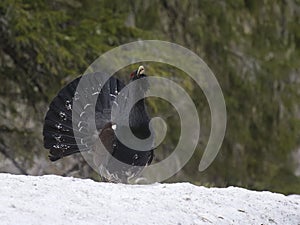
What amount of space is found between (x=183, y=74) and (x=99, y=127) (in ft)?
11.4

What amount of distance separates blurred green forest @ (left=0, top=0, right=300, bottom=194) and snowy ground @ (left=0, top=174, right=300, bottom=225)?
3425 millimetres

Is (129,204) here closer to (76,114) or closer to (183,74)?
(76,114)

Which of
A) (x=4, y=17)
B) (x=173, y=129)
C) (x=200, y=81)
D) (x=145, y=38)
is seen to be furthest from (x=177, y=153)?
(x=4, y=17)

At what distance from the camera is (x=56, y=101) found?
22.4 feet

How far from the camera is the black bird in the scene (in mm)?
6273

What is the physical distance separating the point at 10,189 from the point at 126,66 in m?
4.27

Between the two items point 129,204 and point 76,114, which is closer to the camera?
point 129,204

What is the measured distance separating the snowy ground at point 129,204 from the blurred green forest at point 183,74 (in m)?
3.42

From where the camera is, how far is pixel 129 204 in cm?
506

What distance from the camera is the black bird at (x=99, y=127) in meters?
6.27

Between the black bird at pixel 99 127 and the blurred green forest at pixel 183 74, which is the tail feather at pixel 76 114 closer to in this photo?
the black bird at pixel 99 127

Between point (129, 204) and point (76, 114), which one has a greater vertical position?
point (76, 114)

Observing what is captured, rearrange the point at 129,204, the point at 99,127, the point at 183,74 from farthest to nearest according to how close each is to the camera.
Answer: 1. the point at 183,74
2. the point at 99,127
3. the point at 129,204

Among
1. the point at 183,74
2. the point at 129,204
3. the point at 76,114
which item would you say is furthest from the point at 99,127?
the point at 183,74
